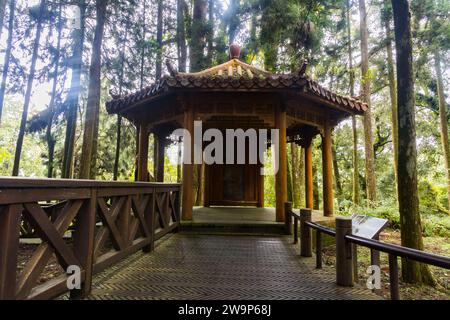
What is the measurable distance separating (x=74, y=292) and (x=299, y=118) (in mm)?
6309

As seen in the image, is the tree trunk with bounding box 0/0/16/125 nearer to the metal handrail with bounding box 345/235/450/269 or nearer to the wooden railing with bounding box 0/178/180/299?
the wooden railing with bounding box 0/178/180/299

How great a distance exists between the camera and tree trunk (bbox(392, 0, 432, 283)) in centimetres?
486

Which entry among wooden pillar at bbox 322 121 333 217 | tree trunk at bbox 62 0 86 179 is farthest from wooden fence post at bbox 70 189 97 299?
tree trunk at bbox 62 0 86 179

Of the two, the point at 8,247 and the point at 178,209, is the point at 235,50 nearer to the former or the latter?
the point at 178,209

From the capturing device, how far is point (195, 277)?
3.33 meters

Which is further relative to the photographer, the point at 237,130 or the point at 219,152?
the point at 219,152

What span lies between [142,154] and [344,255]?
264 inches

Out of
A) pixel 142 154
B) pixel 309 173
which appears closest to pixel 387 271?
pixel 309 173

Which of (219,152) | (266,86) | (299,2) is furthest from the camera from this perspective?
(219,152)

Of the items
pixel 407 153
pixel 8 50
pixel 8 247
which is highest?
pixel 8 50

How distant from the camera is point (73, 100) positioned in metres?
11.8

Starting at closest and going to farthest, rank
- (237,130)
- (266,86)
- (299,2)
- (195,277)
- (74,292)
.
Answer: (74,292)
(195,277)
(266,86)
(299,2)
(237,130)
